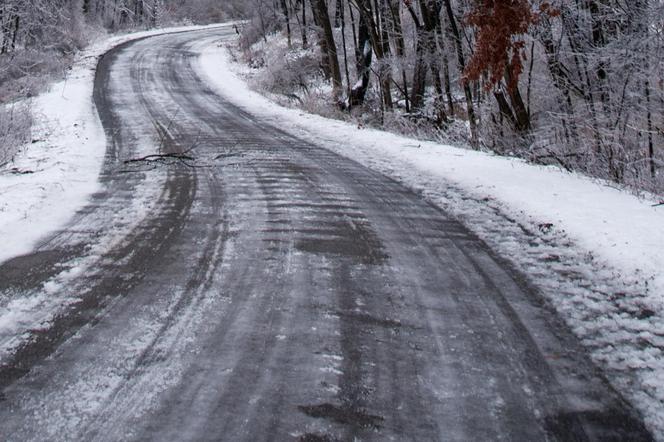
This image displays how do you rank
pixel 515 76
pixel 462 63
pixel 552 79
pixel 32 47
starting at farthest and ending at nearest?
pixel 32 47 < pixel 462 63 < pixel 552 79 < pixel 515 76

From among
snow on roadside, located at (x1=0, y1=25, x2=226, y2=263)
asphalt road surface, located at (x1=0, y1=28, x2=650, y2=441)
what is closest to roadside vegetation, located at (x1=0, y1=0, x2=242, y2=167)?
snow on roadside, located at (x1=0, y1=25, x2=226, y2=263)

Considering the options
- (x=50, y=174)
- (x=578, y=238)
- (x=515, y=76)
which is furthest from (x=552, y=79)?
(x=50, y=174)

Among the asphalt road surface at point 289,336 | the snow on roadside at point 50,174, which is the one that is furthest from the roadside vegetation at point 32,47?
the asphalt road surface at point 289,336

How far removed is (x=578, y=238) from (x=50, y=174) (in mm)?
6632

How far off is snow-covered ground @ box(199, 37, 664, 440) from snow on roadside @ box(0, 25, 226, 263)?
4137 millimetres

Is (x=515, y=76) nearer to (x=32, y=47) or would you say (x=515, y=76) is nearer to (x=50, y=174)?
(x=50, y=174)

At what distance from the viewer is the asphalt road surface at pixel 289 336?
7.42ft

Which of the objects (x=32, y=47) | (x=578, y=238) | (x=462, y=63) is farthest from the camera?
(x=32, y=47)

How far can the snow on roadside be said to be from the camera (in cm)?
507

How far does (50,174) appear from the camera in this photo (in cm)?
715

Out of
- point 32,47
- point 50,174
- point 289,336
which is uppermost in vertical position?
point 32,47

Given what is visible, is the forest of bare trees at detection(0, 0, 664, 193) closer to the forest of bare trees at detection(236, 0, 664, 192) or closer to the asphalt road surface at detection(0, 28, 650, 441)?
the forest of bare trees at detection(236, 0, 664, 192)

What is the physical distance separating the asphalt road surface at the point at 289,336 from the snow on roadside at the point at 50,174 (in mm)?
313

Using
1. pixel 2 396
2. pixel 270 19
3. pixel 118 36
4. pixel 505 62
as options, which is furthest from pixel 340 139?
pixel 118 36
